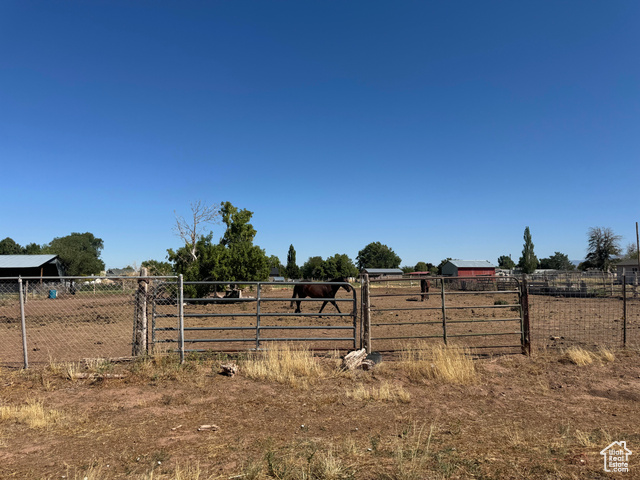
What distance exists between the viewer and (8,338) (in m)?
11.8

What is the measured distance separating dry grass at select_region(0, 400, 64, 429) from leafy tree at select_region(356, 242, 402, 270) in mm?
Result: 112762

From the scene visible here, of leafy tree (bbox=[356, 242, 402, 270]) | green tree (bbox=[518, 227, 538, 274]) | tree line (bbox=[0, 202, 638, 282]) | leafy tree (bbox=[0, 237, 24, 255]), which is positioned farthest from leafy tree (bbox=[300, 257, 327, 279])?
leafy tree (bbox=[0, 237, 24, 255])

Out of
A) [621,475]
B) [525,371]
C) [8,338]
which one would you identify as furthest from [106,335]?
[621,475]

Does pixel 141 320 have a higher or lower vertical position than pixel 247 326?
higher

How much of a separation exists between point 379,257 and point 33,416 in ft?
377

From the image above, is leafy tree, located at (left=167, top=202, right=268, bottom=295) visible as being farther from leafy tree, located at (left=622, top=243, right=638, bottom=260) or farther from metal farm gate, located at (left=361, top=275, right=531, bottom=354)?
leafy tree, located at (left=622, top=243, right=638, bottom=260)

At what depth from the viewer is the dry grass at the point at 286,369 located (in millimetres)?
6941

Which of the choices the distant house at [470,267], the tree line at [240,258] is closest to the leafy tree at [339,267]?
the tree line at [240,258]

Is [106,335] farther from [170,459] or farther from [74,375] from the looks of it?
[170,459]

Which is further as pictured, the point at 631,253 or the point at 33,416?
the point at 631,253

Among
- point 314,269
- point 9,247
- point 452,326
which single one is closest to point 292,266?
point 314,269

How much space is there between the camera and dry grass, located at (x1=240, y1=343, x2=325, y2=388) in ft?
22.8

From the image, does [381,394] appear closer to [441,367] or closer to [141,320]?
[441,367]

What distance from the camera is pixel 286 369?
7.24 metres
